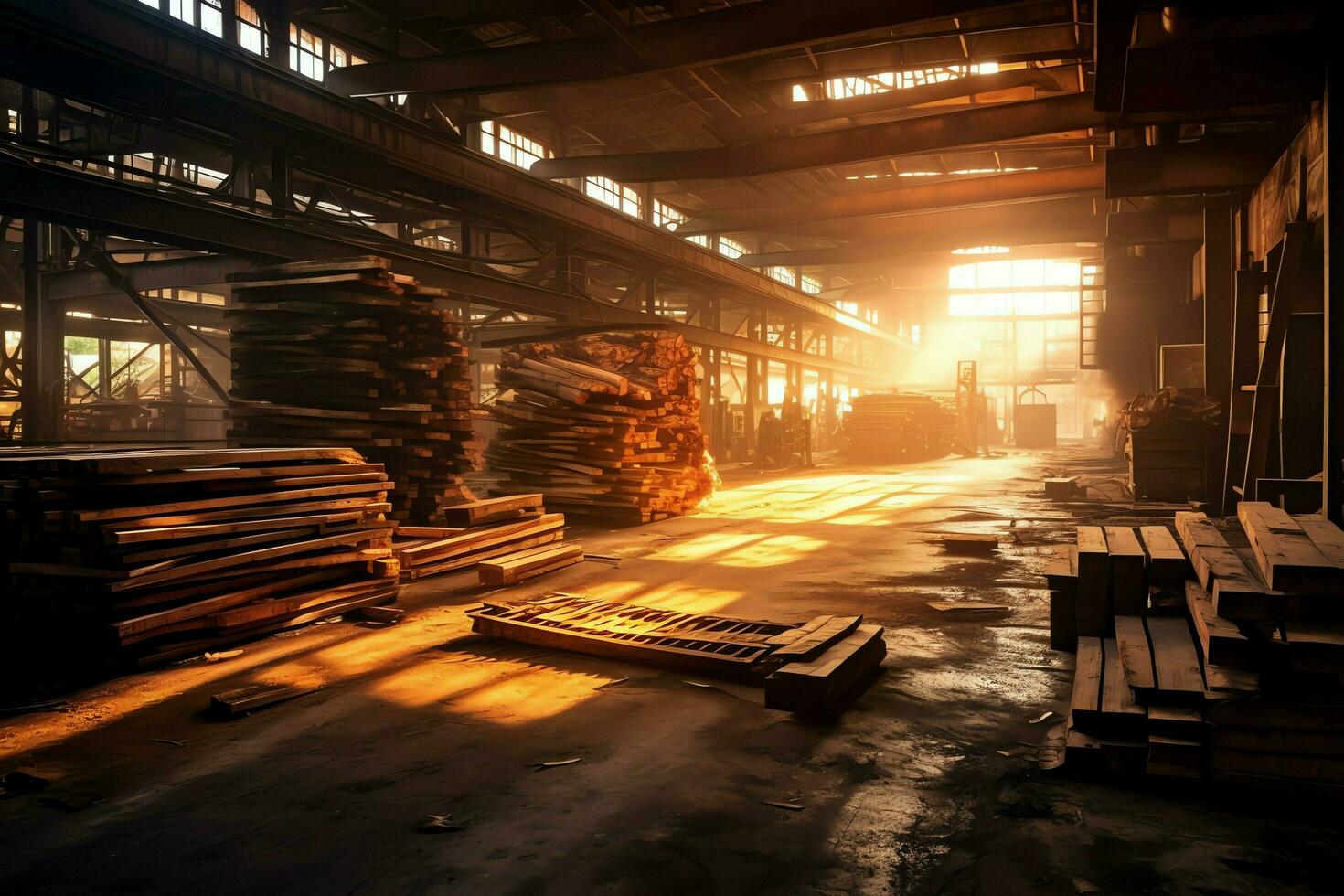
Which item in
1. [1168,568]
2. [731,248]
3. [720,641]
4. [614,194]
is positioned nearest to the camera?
[1168,568]

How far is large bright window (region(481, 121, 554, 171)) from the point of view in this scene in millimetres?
16609

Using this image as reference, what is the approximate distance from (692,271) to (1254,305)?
11.2 metres

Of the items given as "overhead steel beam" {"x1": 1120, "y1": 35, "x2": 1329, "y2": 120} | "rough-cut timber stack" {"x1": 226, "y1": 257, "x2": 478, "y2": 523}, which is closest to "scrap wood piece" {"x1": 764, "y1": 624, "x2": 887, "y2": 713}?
"rough-cut timber stack" {"x1": 226, "y1": 257, "x2": 478, "y2": 523}

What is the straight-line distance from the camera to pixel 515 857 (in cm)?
266

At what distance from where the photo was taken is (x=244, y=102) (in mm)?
8203

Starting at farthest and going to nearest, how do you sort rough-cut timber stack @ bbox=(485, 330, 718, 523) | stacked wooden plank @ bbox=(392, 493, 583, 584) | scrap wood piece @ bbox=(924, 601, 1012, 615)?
rough-cut timber stack @ bbox=(485, 330, 718, 523)
stacked wooden plank @ bbox=(392, 493, 583, 584)
scrap wood piece @ bbox=(924, 601, 1012, 615)

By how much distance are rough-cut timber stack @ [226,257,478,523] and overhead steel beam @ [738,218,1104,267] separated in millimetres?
15131

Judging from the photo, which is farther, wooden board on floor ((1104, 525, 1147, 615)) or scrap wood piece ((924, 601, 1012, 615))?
scrap wood piece ((924, 601, 1012, 615))

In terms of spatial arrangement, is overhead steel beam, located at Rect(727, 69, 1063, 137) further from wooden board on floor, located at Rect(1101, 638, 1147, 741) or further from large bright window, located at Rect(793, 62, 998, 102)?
wooden board on floor, located at Rect(1101, 638, 1147, 741)

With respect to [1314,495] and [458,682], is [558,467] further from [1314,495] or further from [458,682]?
[1314,495]

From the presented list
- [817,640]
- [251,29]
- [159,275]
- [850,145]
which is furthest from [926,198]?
[817,640]

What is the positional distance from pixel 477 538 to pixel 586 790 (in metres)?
5.04

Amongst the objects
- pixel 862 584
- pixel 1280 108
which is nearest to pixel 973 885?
pixel 862 584

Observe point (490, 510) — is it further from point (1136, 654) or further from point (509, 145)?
point (509, 145)
